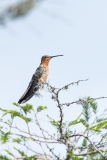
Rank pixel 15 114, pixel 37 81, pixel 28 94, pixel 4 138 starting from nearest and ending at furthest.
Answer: pixel 4 138, pixel 15 114, pixel 28 94, pixel 37 81

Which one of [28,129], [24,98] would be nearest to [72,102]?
[28,129]

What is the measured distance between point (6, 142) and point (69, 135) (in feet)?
1.43

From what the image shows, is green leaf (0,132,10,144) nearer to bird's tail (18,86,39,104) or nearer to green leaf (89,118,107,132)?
green leaf (89,118,107,132)

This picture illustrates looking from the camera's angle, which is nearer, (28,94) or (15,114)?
(15,114)

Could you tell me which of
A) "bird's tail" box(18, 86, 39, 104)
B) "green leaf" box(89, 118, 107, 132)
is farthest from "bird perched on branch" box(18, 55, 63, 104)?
"green leaf" box(89, 118, 107, 132)

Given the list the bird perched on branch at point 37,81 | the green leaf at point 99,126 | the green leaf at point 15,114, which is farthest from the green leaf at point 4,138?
the bird perched on branch at point 37,81

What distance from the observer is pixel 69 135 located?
376cm

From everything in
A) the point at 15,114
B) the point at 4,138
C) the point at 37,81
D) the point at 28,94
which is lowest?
the point at 4,138

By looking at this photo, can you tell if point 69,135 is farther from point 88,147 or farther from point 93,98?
point 93,98

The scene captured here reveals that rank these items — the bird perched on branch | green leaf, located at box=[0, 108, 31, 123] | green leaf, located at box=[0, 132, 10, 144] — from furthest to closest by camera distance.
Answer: the bird perched on branch, green leaf, located at box=[0, 108, 31, 123], green leaf, located at box=[0, 132, 10, 144]

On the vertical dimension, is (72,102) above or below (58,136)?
above

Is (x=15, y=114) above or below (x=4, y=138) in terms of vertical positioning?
above

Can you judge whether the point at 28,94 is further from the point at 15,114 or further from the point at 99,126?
the point at 99,126

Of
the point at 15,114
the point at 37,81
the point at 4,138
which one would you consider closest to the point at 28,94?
the point at 37,81
